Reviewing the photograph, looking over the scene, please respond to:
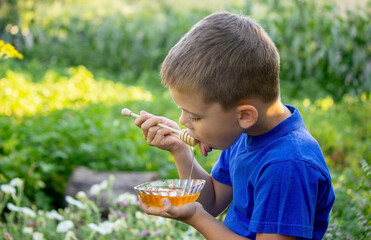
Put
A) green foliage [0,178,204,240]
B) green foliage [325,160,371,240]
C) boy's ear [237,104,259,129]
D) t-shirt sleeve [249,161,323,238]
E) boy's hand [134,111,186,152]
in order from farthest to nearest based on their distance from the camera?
green foliage [0,178,204,240] < green foliage [325,160,371,240] < boy's hand [134,111,186,152] < boy's ear [237,104,259,129] < t-shirt sleeve [249,161,323,238]

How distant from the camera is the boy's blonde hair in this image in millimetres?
1473

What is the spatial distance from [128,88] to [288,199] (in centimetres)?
515

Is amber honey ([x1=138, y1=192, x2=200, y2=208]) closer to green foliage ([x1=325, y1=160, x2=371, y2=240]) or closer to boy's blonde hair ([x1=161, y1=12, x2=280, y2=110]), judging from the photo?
boy's blonde hair ([x1=161, y1=12, x2=280, y2=110])

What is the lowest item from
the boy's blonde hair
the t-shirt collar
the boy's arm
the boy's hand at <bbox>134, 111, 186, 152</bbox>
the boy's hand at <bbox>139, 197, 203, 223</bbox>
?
the boy's arm

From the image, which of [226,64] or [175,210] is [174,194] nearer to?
[175,210]

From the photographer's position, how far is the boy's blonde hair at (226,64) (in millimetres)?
1473

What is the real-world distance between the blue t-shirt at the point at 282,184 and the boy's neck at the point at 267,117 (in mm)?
20

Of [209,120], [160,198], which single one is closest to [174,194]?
[160,198]

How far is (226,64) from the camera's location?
A: 4.82 feet

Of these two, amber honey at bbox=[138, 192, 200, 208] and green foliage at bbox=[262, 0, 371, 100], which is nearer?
amber honey at bbox=[138, 192, 200, 208]

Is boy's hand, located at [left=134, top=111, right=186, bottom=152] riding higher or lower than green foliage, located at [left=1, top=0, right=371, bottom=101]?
higher

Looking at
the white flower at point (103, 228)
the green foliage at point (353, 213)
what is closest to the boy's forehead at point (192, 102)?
the green foliage at point (353, 213)

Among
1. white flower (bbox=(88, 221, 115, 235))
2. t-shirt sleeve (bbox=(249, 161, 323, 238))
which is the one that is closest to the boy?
t-shirt sleeve (bbox=(249, 161, 323, 238))

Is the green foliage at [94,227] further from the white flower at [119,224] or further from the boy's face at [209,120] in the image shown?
the boy's face at [209,120]
